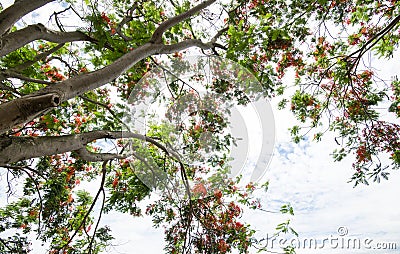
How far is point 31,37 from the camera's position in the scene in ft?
9.00

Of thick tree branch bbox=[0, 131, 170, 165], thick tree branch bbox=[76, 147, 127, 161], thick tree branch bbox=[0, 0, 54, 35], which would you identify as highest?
thick tree branch bbox=[0, 0, 54, 35]

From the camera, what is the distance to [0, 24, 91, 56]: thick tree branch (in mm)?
2465

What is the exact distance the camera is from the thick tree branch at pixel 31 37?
2.46 m

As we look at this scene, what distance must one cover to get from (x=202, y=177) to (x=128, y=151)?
58.0 inches

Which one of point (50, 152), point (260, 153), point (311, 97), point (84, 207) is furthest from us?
point (84, 207)

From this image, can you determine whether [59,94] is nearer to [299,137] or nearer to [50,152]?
[50,152]

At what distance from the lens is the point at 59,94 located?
185 centimetres

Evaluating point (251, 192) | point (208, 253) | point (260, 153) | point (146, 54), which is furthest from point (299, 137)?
point (146, 54)

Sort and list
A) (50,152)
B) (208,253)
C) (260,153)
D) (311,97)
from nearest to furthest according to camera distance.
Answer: (50,152)
(260,153)
(208,253)
(311,97)

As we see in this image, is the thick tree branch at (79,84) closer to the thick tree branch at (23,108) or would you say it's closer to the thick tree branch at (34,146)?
the thick tree branch at (23,108)

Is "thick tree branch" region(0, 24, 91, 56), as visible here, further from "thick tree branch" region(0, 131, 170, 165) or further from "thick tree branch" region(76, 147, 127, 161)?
"thick tree branch" region(76, 147, 127, 161)

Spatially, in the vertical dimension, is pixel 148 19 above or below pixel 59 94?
above

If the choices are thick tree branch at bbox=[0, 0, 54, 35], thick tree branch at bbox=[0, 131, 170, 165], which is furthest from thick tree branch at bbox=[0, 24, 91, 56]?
thick tree branch at bbox=[0, 131, 170, 165]

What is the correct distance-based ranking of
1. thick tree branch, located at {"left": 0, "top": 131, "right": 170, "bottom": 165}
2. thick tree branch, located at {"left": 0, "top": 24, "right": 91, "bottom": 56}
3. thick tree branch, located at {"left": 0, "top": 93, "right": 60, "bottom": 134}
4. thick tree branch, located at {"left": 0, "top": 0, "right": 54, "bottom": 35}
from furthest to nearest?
thick tree branch, located at {"left": 0, "top": 24, "right": 91, "bottom": 56}, thick tree branch, located at {"left": 0, "top": 0, "right": 54, "bottom": 35}, thick tree branch, located at {"left": 0, "top": 131, "right": 170, "bottom": 165}, thick tree branch, located at {"left": 0, "top": 93, "right": 60, "bottom": 134}
